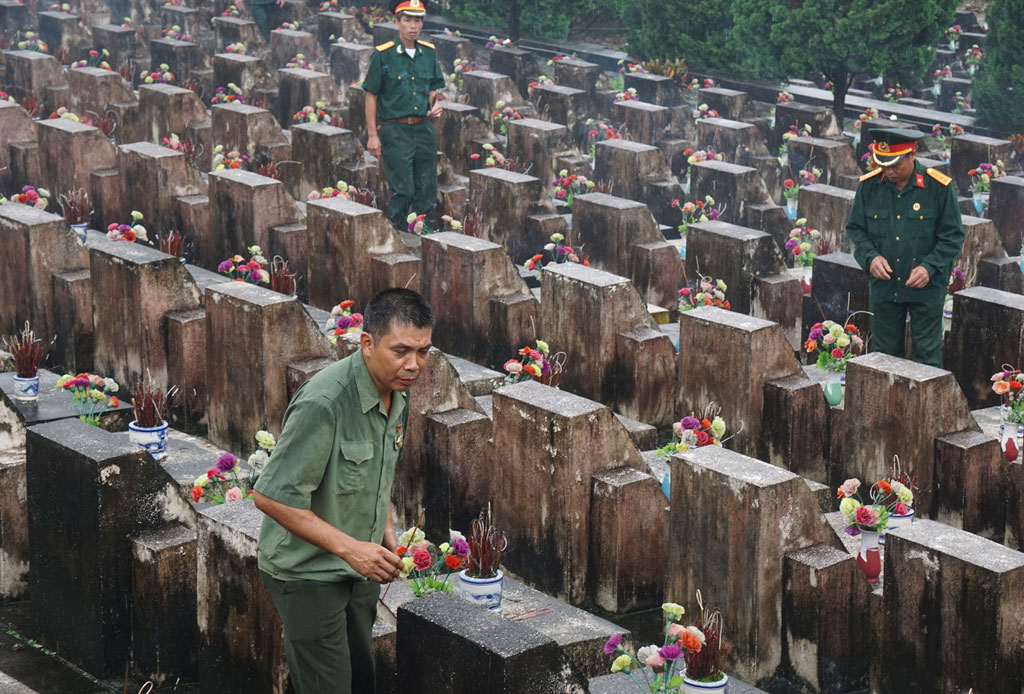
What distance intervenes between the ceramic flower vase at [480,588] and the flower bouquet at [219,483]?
1.09 metres

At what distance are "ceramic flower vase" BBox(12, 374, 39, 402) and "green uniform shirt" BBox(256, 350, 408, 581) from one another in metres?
4.53

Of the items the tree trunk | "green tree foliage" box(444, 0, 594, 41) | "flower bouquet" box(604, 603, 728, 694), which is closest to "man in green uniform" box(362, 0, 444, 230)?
"flower bouquet" box(604, 603, 728, 694)

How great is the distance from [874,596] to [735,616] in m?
0.59

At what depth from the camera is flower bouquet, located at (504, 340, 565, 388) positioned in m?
9.47

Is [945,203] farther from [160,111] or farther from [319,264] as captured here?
[160,111]

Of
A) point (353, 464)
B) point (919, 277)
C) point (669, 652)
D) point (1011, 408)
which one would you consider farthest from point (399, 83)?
point (353, 464)

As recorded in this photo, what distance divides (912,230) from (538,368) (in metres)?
2.35

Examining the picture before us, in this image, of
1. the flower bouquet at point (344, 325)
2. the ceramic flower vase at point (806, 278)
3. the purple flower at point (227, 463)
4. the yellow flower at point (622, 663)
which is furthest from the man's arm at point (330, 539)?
the ceramic flower vase at point (806, 278)

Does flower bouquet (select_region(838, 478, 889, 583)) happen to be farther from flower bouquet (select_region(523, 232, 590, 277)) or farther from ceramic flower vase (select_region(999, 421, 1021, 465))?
flower bouquet (select_region(523, 232, 590, 277))

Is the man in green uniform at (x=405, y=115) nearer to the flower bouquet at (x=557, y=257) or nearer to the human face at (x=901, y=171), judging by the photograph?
the flower bouquet at (x=557, y=257)

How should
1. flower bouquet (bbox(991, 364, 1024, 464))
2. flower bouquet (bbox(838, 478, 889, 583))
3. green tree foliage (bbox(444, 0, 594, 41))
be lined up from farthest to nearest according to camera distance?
1. green tree foliage (bbox(444, 0, 594, 41))
2. flower bouquet (bbox(991, 364, 1024, 464))
3. flower bouquet (bbox(838, 478, 889, 583))

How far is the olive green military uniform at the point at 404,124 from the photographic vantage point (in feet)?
45.3

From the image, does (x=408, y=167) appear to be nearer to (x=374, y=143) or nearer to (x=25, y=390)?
(x=374, y=143)

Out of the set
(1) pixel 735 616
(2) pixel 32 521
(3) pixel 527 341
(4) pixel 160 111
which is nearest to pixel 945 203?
(3) pixel 527 341
